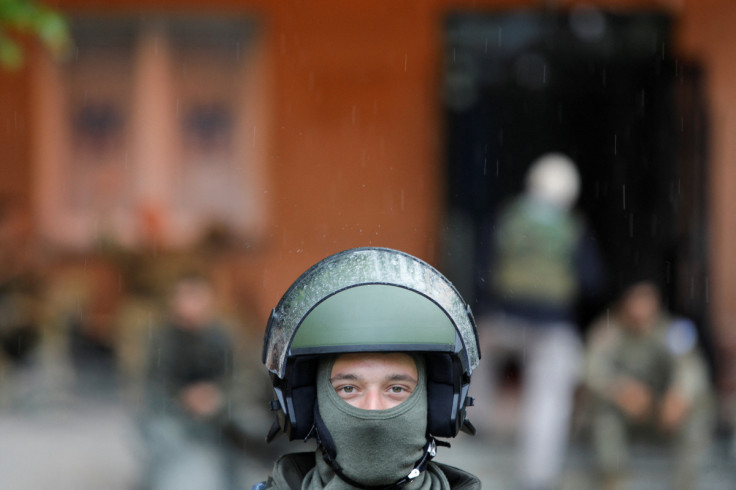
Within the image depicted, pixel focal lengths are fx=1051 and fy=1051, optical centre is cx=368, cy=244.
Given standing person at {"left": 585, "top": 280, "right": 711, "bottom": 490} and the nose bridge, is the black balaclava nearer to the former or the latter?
the nose bridge

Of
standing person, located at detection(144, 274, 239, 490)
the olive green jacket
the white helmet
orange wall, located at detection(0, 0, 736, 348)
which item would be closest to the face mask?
the olive green jacket

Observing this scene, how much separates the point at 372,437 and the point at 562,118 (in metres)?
5.67

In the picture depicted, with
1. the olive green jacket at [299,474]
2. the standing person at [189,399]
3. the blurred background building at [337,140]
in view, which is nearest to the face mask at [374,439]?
the olive green jacket at [299,474]

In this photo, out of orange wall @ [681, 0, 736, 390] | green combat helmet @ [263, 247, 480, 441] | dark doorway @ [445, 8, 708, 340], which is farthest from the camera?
orange wall @ [681, 0, 736, 390]

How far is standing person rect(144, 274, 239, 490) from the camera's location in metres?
5.00

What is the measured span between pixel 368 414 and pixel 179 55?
20.7 ft

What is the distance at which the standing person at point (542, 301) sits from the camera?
5.78 metres

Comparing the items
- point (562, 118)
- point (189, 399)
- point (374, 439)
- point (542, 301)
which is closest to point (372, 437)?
point (374, 439)

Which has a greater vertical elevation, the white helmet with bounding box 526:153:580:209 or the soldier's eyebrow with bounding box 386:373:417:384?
the white helmet with bounding box 526:153:580:209

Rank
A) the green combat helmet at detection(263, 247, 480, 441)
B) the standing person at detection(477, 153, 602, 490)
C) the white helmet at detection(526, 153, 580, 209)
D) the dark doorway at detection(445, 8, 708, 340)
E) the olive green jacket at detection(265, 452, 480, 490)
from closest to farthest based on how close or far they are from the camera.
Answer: the green combat helmet at detection(263, 247, 480, 441)
the olive green jacket at detection(265, 452, 480, 490)
the standing person at detection(477, 153, 602, 490)
the white helmet at detection(526, 153, 580, 209)
the dark doorway at detection(445, 8, 708, 340)

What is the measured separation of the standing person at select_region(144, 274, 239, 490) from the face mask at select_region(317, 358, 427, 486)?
2.98m

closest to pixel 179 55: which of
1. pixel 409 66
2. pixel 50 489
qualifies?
pixel 409 66

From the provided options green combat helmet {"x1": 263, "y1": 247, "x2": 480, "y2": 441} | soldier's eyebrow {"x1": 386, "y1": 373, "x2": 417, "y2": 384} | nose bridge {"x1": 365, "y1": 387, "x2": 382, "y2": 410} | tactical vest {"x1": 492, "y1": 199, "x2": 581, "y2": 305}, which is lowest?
tactical vest {"x1": 492, "y1": 199, "x2": 581, "y2": 305}

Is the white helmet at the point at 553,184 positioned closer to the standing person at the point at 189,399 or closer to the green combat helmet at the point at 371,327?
the standing person at the point at 189,399
